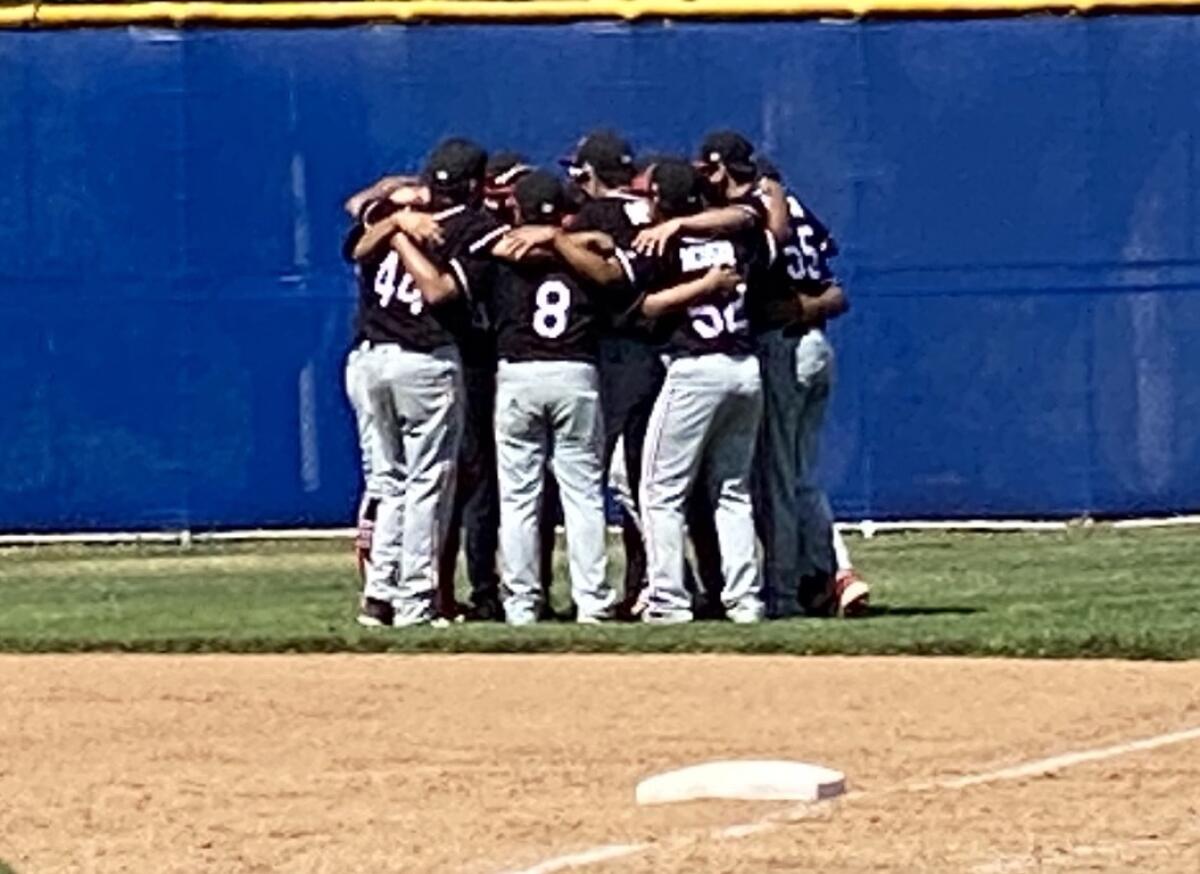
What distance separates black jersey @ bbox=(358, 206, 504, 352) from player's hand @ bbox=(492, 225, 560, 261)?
10 centimetres

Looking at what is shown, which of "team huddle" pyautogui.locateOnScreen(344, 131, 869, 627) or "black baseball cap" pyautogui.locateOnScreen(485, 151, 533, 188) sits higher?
"black baseball cap" pyautogui.locateOnScreen(485, 151, 533, 188)

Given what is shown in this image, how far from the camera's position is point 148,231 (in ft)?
61.2

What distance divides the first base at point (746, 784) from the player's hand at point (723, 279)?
13.4 feet

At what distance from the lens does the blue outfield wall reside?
18.2 meters

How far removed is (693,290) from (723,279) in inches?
4.5

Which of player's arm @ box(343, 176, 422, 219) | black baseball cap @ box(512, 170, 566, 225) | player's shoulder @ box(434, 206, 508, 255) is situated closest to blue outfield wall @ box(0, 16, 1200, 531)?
player's arm @ box(343, 176, 422, 219)

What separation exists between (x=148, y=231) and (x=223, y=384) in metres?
0.88

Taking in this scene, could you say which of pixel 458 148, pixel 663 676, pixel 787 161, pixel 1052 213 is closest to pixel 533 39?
pixel 787 161

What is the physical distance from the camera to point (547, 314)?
13148 mm

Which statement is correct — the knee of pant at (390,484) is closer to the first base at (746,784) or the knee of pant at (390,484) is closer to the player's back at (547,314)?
the player's back at (547,314)

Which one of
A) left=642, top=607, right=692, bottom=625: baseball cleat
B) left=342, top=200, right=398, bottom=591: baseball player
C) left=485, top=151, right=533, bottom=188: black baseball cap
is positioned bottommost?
left=642, top=607, right=692, bottom=625: baseball cleat

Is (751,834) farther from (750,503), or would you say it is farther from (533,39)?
(533,39)

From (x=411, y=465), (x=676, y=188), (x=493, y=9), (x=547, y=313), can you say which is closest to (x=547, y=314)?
(x=547, y=313)

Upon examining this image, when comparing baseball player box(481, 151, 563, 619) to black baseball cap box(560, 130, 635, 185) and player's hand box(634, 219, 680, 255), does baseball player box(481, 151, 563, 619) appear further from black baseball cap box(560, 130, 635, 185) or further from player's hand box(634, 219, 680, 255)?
player's hand box(634, 219, 680, 255)
